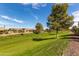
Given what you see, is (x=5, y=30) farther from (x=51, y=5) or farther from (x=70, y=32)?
(x=70, y=32)

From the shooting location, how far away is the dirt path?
2.77 meters

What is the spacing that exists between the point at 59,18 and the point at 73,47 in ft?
1.42

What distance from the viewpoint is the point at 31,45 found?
2.85 metres

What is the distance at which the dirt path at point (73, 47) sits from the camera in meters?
2.77

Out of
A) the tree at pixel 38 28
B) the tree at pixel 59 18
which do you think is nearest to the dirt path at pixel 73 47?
the tree at pixel 59 18

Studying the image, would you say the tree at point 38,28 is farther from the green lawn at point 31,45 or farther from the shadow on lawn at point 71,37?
the shadow on lawn at point 71,37

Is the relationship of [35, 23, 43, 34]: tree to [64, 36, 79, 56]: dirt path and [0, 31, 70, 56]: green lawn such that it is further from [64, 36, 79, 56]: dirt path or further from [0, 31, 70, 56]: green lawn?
[64, 36, 79, 56]: dirt path

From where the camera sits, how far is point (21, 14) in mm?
2836

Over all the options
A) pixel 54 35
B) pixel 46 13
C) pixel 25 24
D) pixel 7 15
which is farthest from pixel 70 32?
pixel 7 15

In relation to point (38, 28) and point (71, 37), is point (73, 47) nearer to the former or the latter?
point (71, 37)

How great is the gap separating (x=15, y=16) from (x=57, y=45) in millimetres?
689

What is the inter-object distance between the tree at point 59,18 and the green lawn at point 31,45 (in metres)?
0.10

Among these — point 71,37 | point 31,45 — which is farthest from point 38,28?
point 71,37

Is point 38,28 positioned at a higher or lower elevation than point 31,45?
higher
